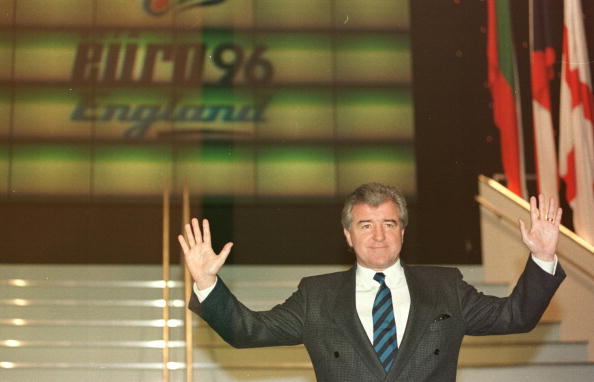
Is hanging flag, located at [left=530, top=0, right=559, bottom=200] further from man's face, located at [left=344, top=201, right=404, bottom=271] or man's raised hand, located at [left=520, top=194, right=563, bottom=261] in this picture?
man's face, located at [left=344, top=201, right=404, bottom=271]

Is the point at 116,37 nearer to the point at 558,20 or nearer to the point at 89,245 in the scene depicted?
the point at 89,245

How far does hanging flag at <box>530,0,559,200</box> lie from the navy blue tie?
3.79 metres

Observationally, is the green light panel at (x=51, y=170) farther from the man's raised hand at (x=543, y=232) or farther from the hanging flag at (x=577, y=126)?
the man's raised hand at (x=543, y=232)

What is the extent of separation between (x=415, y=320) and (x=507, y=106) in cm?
457

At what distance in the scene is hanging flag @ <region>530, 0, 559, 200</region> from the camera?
244 inches

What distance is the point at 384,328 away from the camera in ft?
7.94

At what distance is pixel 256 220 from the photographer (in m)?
8.62

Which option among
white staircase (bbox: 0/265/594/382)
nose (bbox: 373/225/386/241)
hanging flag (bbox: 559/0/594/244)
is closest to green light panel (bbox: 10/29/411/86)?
hanging flag (bbox: 559/0/594/244)

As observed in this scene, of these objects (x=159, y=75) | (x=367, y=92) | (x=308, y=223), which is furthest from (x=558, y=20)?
(x=159, y=75)

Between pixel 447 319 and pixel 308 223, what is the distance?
6170 mm

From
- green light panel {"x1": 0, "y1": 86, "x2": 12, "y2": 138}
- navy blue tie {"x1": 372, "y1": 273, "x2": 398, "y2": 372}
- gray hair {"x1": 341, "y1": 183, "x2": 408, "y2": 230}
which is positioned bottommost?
navy blue tie {"x1": 372, "y1": 273, "x2": 398, "y2": 372}

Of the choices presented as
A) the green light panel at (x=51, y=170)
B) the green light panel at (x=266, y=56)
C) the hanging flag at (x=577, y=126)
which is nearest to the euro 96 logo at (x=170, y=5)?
the green light panel at (x=266, y=56)

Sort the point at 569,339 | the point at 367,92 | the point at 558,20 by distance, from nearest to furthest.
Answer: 1. the point at 569,339
2. the point at 558,20
3. the point at 367,92

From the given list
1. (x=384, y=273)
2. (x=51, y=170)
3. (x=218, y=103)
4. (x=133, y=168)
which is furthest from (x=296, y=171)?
(x=384, y=273)
